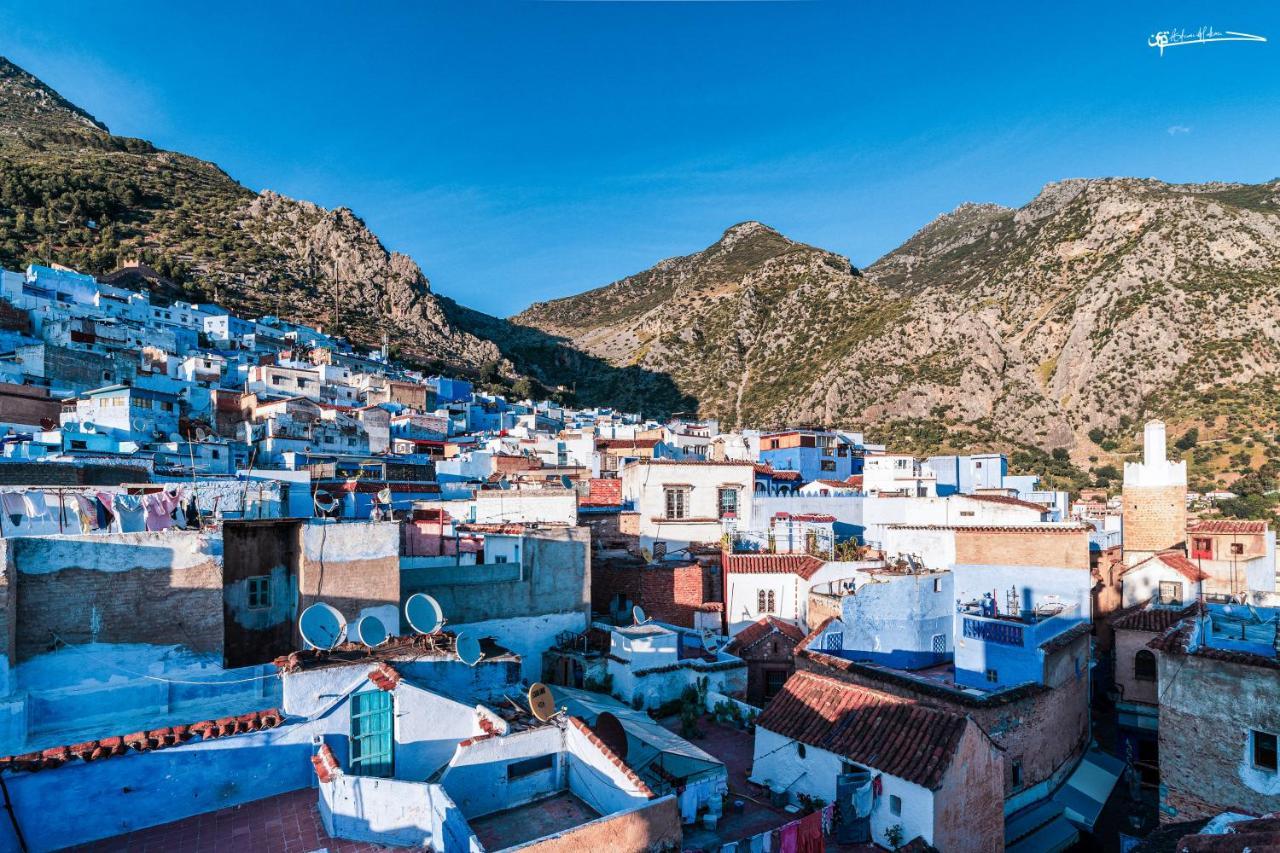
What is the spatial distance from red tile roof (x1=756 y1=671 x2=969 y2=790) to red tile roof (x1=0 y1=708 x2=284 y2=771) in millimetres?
8409

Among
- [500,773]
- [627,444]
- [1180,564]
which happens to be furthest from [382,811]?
[627,444]

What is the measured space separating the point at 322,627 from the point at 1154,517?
2947 centimetres

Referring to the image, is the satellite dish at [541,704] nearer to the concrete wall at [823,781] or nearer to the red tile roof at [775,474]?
the concrete wall at [823,781]

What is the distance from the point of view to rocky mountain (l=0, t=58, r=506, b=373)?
73.1 meters

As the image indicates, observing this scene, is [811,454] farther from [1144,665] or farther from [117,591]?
[117,591]

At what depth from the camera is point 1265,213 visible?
7550cm

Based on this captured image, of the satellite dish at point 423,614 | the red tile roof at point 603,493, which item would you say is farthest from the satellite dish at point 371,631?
the red tile roof at point 603,493

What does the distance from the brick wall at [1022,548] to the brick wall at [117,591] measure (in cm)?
1768

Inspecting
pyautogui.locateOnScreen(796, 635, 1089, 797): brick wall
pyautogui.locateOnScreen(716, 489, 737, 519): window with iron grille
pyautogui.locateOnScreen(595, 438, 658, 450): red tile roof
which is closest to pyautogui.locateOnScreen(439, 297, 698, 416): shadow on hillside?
pyautogui.locateOnScreen(595, 438, 658, 450): red tile roof

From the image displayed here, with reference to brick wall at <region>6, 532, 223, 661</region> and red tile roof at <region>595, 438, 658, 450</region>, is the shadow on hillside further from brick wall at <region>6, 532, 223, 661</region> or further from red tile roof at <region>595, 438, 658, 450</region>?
brick wall at <region>6, 532, 223, 661</region>

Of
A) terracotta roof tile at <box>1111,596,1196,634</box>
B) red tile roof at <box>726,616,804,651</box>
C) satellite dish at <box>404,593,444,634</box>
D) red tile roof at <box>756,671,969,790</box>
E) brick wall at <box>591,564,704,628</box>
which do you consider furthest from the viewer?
brick wall at <box>591,564,704,628</box>

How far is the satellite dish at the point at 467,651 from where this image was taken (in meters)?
10.8

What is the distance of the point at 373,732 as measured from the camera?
359 inches

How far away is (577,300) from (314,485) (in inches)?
A: 4707
